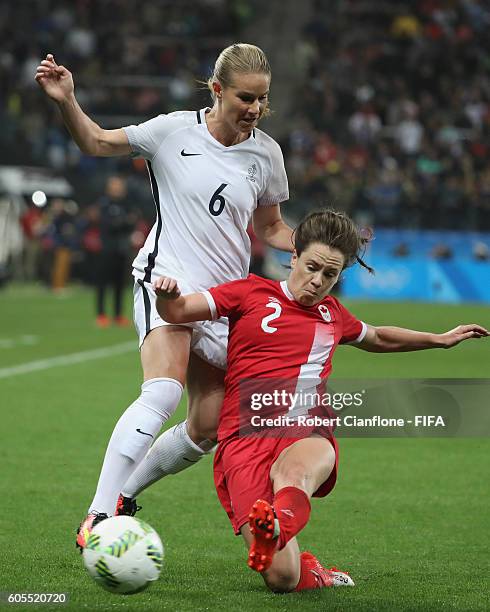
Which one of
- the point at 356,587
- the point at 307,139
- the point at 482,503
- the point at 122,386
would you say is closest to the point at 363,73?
the point at 307,139

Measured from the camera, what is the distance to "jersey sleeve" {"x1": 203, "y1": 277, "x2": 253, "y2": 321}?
5.01 metres

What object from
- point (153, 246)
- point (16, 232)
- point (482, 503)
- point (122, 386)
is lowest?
point (16, 232)

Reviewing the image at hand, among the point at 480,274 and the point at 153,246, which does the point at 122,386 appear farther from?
the point at 480,274

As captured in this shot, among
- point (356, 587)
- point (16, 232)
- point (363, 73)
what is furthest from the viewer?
point (363, 73)

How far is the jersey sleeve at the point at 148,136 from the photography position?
541 centimetres

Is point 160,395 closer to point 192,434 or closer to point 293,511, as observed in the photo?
point 192,434

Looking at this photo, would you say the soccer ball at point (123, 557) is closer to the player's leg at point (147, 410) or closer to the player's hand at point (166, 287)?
the player's leg at point (147, 410)

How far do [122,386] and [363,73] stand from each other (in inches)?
724

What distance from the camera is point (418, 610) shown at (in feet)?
14.7

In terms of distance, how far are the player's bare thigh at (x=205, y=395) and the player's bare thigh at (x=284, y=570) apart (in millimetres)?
800

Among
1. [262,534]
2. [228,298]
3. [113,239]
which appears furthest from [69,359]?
[262,534]

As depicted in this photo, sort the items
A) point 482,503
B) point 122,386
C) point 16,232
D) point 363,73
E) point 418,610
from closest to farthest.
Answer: point 418,610 < point 482,503 < point 122,386 < point 16,232 < point 363,73

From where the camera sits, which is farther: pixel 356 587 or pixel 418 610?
pixel 356 587

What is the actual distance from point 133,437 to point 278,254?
58.7 feet
